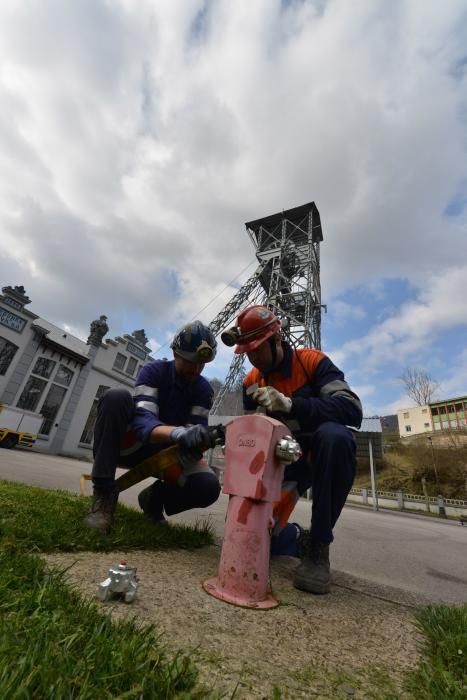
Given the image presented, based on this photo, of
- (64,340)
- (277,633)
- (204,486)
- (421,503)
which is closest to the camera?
(277,633)

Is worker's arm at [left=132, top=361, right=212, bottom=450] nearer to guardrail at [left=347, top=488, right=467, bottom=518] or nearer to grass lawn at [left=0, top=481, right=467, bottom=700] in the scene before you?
grass lawn at [left=0, top=481, right=467, bottom=700]

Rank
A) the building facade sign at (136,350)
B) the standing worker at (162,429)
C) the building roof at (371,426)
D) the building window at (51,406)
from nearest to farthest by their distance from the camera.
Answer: the standing worker at (162,429), the building roof at (371,426), the building window at (51,406), the building facade sign at (136,350)

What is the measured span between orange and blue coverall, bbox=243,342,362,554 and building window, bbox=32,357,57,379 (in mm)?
18898

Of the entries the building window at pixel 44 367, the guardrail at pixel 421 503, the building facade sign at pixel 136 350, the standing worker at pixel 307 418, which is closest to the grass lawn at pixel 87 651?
the standing worker at pixel 307 418

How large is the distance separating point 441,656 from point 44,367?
20560 millimetres

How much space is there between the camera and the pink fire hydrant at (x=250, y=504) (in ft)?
3.93

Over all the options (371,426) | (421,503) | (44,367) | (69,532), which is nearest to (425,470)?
(421,503)

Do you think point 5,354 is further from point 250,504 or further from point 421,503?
point 421,503

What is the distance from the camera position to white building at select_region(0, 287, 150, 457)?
56.0 feet

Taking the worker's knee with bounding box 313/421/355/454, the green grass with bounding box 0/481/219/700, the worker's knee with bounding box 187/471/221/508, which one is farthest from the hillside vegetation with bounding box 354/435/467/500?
the green grass with bounding box 0/481/219/700

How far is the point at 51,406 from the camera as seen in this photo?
1894cm

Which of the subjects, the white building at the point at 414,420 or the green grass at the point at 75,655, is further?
the white building at the point at 414,420

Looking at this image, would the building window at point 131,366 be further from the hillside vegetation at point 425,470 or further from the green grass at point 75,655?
the green grass at point 75,655

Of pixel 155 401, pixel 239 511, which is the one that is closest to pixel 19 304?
pixel 155 401
